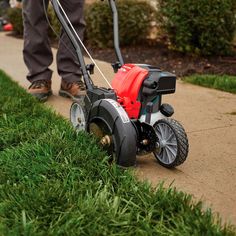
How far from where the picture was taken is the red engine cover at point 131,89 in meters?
2.55

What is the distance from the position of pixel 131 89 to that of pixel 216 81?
7.53 ft

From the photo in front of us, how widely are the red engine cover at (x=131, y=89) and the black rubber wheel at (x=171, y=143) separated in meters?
0.15

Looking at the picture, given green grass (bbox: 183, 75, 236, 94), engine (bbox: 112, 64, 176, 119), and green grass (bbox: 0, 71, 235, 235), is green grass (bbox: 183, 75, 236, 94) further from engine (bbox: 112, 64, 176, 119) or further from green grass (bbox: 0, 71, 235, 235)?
green grass (bbox: 0, 71, 235, 235)

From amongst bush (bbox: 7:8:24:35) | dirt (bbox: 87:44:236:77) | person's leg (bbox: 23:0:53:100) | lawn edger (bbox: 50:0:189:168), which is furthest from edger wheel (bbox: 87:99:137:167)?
bush (bbox: 7:8:24:35)

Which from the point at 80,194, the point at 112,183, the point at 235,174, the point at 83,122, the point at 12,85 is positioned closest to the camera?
the point at 80,194

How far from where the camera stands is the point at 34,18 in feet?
13.0

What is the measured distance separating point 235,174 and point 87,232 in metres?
1.02

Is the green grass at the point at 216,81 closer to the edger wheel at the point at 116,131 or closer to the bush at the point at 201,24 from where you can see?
the bush at the point at 201,24

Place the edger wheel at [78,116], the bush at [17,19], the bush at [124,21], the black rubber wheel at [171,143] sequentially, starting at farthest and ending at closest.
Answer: the bush at [17,19]
the bush at [124,21]
the edger wheel at [78,116]
the black rubber wheel at [171,143]

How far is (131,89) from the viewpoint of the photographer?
257cm

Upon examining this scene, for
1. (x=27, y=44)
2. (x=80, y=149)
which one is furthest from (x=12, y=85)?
(x=80, y=149)

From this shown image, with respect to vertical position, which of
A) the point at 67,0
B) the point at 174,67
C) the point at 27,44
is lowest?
the point at 174,67

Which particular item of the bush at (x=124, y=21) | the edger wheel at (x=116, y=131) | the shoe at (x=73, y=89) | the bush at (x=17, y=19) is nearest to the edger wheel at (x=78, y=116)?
the edger wheel at (x=116, y=131)

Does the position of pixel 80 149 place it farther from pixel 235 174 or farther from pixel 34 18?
pixel 34 18
